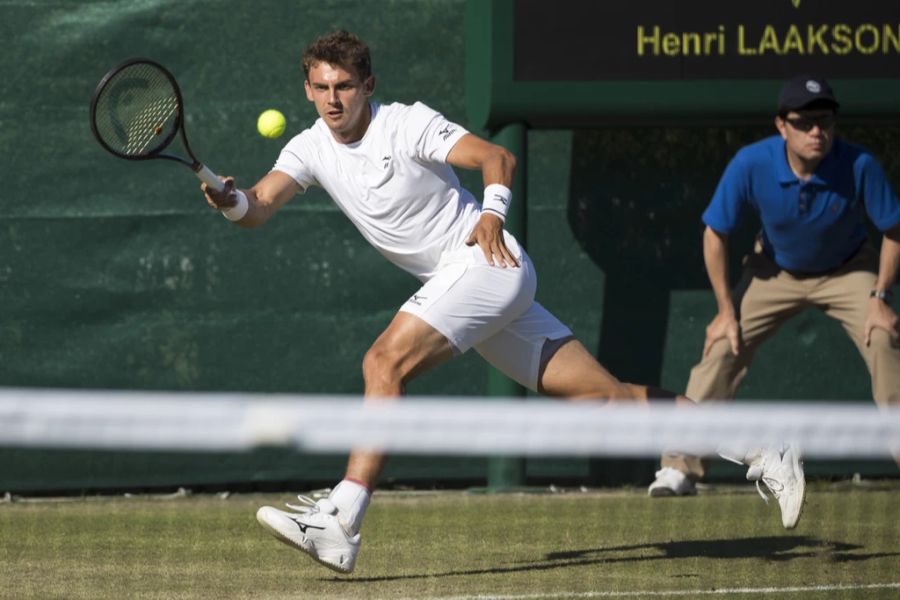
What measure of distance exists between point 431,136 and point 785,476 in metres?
1.49

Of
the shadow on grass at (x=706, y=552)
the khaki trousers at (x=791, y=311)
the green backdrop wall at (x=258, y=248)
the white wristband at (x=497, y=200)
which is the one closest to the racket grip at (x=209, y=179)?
the white wristband at (x=497, y=200)

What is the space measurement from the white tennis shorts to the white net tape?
1.51m

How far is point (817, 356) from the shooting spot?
7.38 metres

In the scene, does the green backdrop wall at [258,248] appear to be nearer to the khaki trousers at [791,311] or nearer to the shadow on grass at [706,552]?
the khaki trousers at [791,311]

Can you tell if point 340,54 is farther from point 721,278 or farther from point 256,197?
point 721,278

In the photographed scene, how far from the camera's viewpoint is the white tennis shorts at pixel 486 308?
4891 millimetres

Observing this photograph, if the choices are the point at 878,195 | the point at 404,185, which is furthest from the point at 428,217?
the point at 878,195

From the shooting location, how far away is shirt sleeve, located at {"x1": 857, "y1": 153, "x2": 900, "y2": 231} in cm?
616

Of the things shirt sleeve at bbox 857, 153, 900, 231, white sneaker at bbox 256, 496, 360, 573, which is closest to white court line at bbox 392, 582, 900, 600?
white sneaker at bbox 256, 496, 360, 573

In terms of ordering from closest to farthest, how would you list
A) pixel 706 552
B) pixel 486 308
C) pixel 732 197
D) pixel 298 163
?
1. pixel 486 308
2. pixel 298 163
3. pixel 706 552
4. pixel 732 197

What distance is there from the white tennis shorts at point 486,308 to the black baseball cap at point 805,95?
1.39 m

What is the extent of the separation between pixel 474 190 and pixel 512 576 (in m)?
2.55

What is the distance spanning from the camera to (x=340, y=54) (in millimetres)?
5109

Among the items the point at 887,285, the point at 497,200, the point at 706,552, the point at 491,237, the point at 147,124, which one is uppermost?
the point at 147,124
